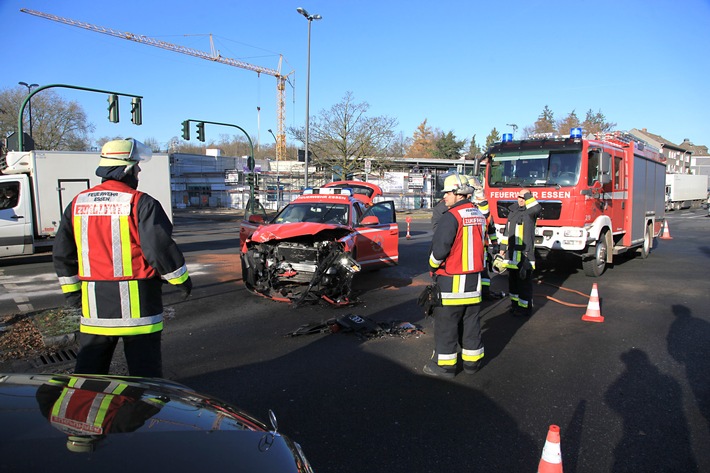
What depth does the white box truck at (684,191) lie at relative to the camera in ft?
135

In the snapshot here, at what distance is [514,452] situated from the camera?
10.6 feet

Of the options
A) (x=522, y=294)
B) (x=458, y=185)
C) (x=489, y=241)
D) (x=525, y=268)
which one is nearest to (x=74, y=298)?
(x=458, y=185)

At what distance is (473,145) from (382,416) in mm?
99205

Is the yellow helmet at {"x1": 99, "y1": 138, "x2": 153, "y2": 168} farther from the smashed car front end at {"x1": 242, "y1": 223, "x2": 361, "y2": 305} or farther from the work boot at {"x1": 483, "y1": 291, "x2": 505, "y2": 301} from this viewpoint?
the work boot at {"x1": 483, "y1": 291, "x2": 505, "y2": 301}

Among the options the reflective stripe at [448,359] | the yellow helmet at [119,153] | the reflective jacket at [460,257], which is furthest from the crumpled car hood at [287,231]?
the yellow helmet at [119,153]

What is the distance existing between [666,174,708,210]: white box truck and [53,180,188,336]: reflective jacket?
4729 centimetres

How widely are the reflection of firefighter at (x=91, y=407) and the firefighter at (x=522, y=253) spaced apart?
5.63m

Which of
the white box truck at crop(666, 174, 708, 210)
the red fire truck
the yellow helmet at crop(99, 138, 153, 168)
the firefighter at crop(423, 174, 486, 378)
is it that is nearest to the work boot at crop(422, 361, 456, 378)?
the firefighter at crop(423, 174, 486, 378)

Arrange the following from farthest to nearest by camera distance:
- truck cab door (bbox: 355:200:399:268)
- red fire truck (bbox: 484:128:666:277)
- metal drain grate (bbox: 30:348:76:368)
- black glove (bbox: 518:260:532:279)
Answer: red fire truck (bbox: 484:128:666:277)
truck cab door (bbox: 355:200:399:268)
black glove (bbox: 518:260:532:279)
metal drain grate (bbox: 30:348:76:368)

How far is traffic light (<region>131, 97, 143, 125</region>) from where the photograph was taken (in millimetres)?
18375

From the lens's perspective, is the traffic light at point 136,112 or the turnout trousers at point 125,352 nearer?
the turnout trousers at point 125,352

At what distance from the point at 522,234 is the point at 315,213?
3.94 meters

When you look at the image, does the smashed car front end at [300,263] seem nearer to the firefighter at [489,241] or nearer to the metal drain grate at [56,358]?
the firefighter at [489,241]

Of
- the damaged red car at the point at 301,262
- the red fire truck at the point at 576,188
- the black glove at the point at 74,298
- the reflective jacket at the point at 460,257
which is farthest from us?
the red fire truck at the point at 576,188
